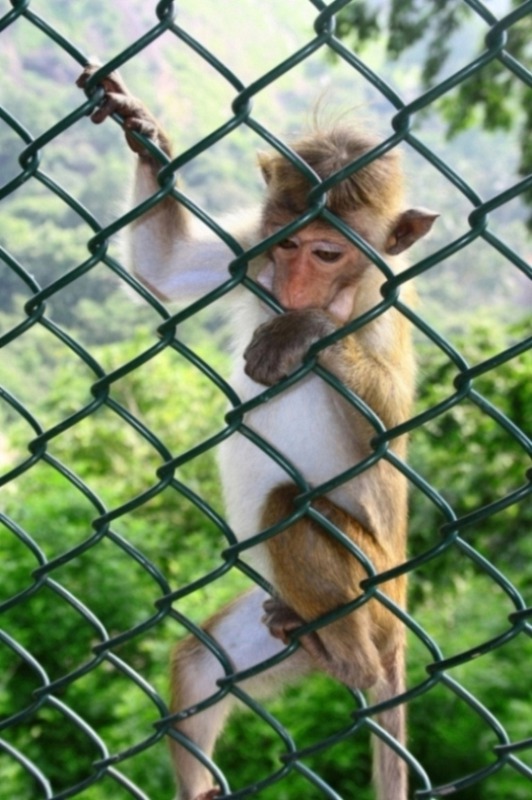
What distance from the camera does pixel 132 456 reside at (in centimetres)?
1207

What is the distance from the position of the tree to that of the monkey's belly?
3.51 metres

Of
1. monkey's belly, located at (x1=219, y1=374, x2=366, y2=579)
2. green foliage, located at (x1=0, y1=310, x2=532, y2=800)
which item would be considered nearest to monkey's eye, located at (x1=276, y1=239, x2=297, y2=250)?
monkey's belly, located at (x1=219, y1=374, x2=366, y2=579)

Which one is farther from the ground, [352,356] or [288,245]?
[288,245]

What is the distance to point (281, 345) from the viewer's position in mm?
1979

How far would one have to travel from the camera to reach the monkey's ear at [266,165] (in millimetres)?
2674

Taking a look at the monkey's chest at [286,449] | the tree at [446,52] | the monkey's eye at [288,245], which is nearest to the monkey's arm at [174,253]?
the monkey's chest at [286,449]

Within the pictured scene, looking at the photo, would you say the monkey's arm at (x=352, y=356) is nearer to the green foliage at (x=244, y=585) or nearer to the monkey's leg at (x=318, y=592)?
the monkey's leg at (x=318, y=592)

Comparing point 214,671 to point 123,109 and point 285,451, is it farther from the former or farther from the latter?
point 123,109

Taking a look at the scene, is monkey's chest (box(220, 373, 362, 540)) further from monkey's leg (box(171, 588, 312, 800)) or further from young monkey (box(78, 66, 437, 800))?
monkey's leg (box(171, 588, 312, 800))

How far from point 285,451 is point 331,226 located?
644 mm

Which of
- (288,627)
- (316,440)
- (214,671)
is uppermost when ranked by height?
(316,440)

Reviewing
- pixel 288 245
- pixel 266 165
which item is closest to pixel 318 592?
pixel 288 245

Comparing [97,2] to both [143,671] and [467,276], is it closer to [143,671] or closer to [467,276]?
[143,671]

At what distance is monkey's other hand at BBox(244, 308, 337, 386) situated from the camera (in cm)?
197
